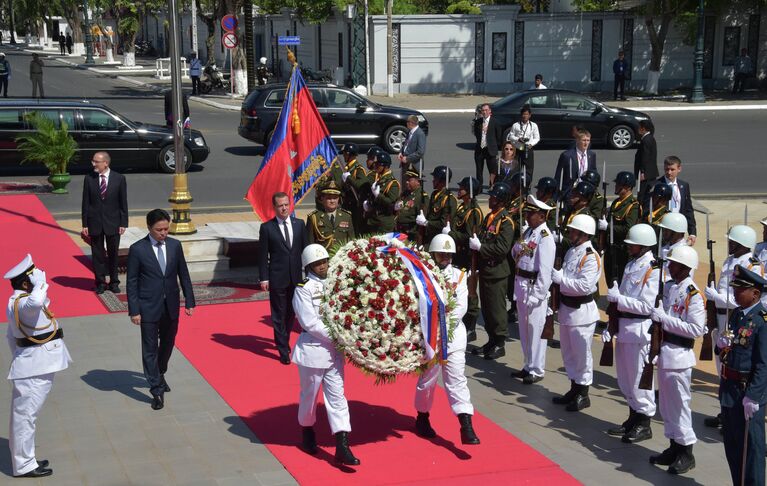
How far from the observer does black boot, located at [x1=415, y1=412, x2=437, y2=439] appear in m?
8.83

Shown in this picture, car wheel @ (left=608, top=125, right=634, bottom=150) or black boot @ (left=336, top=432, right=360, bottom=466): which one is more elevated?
car wheel @ (left=608, top=125, right=634, bottom=150)

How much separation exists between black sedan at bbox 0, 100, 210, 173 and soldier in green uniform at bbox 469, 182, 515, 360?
1217 centimetres

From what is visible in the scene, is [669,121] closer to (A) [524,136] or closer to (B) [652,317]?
(A) [524,136]

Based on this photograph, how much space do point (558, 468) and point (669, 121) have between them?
89.4 feet

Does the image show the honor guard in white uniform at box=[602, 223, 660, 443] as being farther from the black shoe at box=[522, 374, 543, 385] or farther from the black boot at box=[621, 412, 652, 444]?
the black shoe at box=[522, 374, 543, 385]

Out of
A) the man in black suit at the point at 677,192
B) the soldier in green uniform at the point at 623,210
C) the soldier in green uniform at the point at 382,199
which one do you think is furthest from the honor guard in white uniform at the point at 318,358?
the man in black suit at the point at 677,192

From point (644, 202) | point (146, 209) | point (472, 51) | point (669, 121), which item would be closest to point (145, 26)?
point (472, 51)

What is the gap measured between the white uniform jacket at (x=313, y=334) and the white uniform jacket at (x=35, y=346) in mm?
1907

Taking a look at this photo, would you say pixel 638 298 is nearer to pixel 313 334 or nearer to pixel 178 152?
pixel 313 334

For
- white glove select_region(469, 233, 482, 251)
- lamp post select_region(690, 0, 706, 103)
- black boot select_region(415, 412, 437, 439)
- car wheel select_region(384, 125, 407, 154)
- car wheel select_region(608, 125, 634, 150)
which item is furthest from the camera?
lamp post select_region(690, 0, 706, 103)

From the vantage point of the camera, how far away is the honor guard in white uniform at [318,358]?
8078 mm

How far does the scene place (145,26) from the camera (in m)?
89.2

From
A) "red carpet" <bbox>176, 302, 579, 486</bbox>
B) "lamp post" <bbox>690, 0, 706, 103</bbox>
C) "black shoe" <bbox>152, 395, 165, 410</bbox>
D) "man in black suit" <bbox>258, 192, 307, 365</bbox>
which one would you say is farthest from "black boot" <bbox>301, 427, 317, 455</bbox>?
"lamp post" <bbox>690, 0, 706, 103</bbox>

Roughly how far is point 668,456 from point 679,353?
86 centimetres
